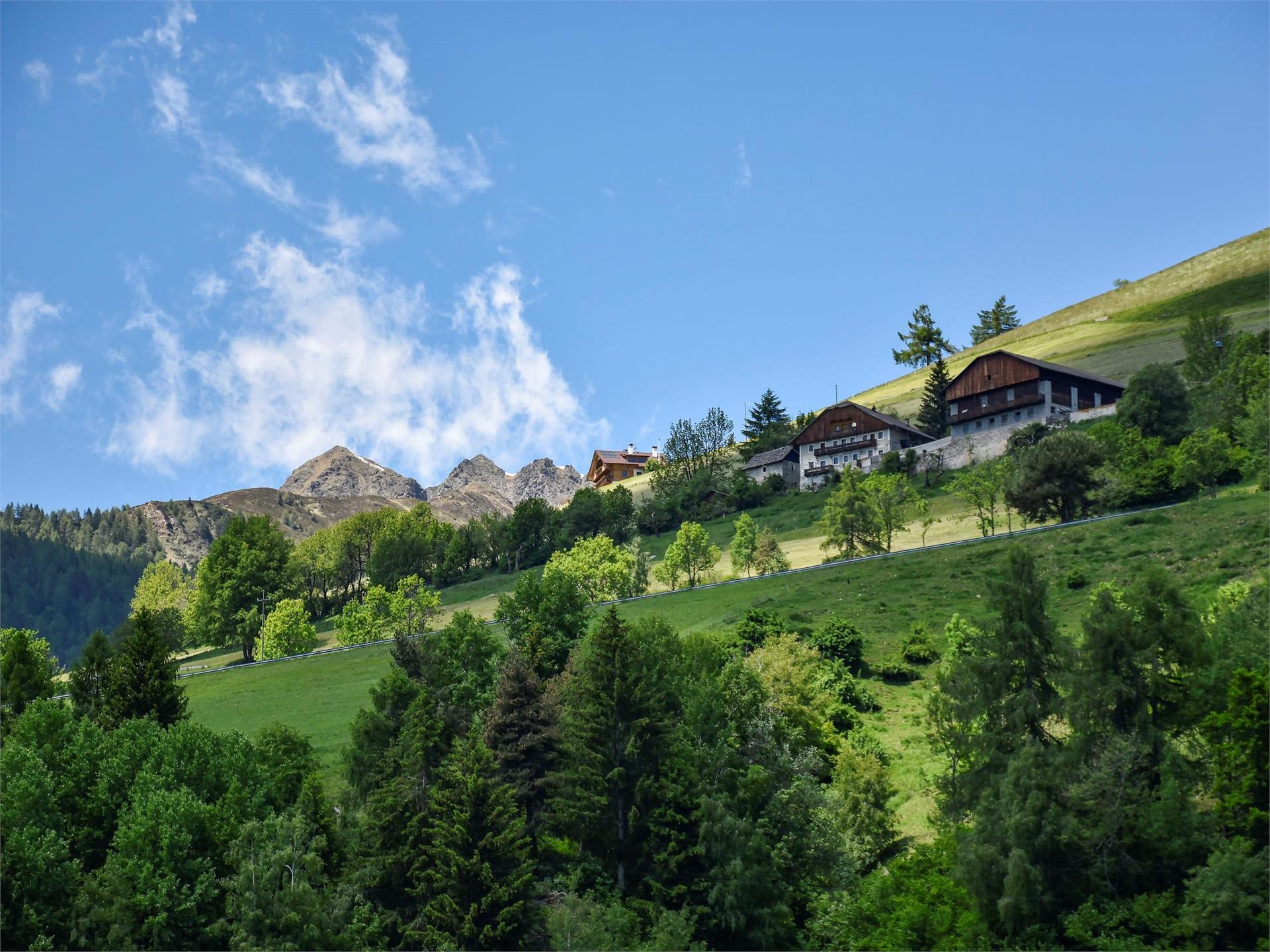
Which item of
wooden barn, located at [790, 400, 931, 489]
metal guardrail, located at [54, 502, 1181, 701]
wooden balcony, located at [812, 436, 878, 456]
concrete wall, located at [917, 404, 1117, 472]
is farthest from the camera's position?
wooden balcony, located at [812, 436, 878, 456]

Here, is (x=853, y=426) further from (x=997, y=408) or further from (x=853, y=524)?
(x=853, y=524)

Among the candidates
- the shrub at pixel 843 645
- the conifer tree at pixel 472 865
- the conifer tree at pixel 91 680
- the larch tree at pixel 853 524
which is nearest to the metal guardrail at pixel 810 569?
the larch tree at pixel 853 524

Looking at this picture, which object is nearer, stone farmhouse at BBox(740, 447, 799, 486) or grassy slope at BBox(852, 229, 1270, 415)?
stone farmhouse at BBox(740, 447, 799, 486)

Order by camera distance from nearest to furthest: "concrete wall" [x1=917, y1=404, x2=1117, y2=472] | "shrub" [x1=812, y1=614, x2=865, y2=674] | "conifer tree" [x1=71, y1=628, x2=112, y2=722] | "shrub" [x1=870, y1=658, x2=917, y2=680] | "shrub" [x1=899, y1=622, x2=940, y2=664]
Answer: "shrub" [x1=870, y1=658, x2=917, y2=680] < "shrub" [x1=812, y1=614, x2=865, y2=674] < "shrub" [x1=899, y1=622, x2=940, y2=664] < "conifer tree" [x1=71, y1=628, x2=112, y2=722] < "concrete wall" [x1=917, y1=404, x2=1117, y2=472]

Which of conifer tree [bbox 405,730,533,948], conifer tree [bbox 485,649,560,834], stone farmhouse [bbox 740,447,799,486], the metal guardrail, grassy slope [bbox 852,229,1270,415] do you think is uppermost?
grassy slope [bbox 852,229,1270,415]

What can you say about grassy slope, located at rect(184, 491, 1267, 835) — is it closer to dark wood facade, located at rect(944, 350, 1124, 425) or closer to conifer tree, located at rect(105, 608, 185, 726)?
conifer tree, located at rect(105, 608, 185, 726)

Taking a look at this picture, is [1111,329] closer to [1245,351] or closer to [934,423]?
[934,423]

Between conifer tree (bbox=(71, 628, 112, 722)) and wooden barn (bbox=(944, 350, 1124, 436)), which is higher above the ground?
wooden barn (bbox=(944, 350, 1124, 436))

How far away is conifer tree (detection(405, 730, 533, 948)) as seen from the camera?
1585 inches

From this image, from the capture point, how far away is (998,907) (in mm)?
34625

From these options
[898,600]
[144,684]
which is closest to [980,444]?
[898,600]

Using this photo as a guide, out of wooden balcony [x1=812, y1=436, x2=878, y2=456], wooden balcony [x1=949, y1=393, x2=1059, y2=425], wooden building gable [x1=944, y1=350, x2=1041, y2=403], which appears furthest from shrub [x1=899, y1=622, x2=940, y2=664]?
wooden balcony [x1=812, y1=436, x2=878, y2=456]

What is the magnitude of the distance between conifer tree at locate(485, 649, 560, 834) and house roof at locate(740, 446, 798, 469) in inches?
3756

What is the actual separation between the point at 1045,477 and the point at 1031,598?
48.7 meters
